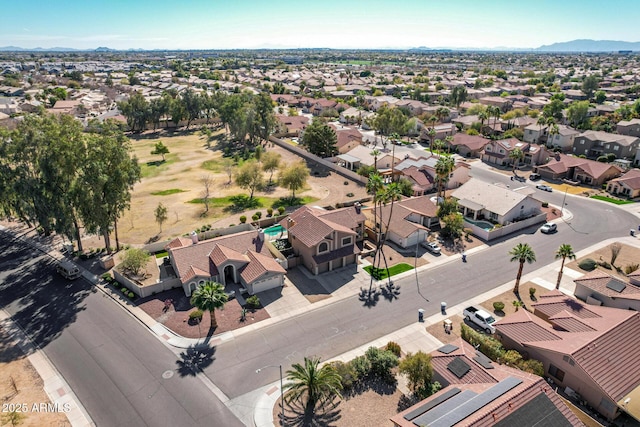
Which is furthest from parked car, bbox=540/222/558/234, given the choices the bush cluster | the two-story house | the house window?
the two-story house

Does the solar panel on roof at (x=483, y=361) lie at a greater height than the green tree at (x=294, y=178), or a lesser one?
lesser

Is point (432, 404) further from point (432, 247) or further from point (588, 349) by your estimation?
point (432, 247)

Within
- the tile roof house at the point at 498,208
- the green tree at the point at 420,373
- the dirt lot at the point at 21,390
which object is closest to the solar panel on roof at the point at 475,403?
the green tree at the point at 420,373

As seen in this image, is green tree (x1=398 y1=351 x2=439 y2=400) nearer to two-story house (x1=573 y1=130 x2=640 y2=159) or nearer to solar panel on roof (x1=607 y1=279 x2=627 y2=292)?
solar panel on roof (x1=607 y1=279 x2=627 y2=292)

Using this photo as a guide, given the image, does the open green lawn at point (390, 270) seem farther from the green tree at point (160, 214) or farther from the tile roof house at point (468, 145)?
the tile roof house at point (468, 145)

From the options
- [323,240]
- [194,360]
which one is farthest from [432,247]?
[194,360]
